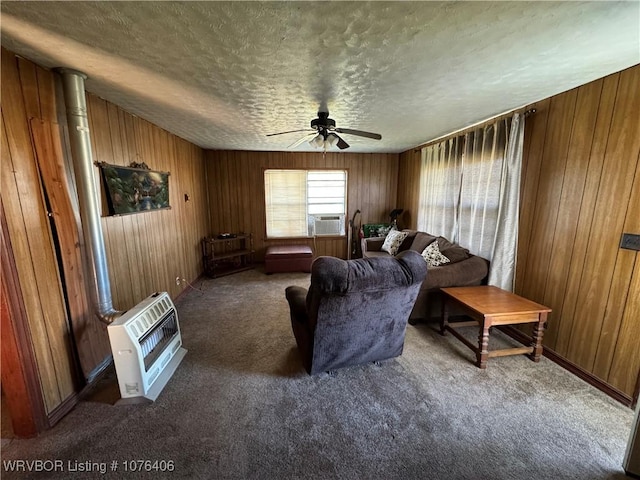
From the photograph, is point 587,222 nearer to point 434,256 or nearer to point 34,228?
point 434,256

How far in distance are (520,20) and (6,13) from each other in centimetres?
241

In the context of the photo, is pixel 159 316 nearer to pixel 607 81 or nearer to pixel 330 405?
pixel 330 405

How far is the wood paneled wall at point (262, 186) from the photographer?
514cm

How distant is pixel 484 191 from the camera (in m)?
3.06

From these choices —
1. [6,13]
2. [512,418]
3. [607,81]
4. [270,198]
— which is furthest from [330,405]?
[270,198]

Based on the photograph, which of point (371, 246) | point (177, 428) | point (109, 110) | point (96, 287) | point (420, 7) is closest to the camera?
point (420, 7)

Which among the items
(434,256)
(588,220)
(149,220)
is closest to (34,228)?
(149,220)

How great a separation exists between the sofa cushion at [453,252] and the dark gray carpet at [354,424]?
3.74ft

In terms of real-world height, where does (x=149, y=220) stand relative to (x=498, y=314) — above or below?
above

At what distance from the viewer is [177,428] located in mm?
1669

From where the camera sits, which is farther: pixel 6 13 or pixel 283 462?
pixel 283 462

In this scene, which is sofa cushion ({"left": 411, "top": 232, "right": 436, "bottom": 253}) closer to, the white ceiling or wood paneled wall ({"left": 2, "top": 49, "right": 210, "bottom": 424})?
the white ceiling

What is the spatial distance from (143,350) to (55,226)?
1.05 m

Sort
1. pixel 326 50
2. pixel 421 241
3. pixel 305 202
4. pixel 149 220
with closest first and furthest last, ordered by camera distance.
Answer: pixel 326 50 < pixel 149 220 < pixel 421 241 < pixel 305 202
